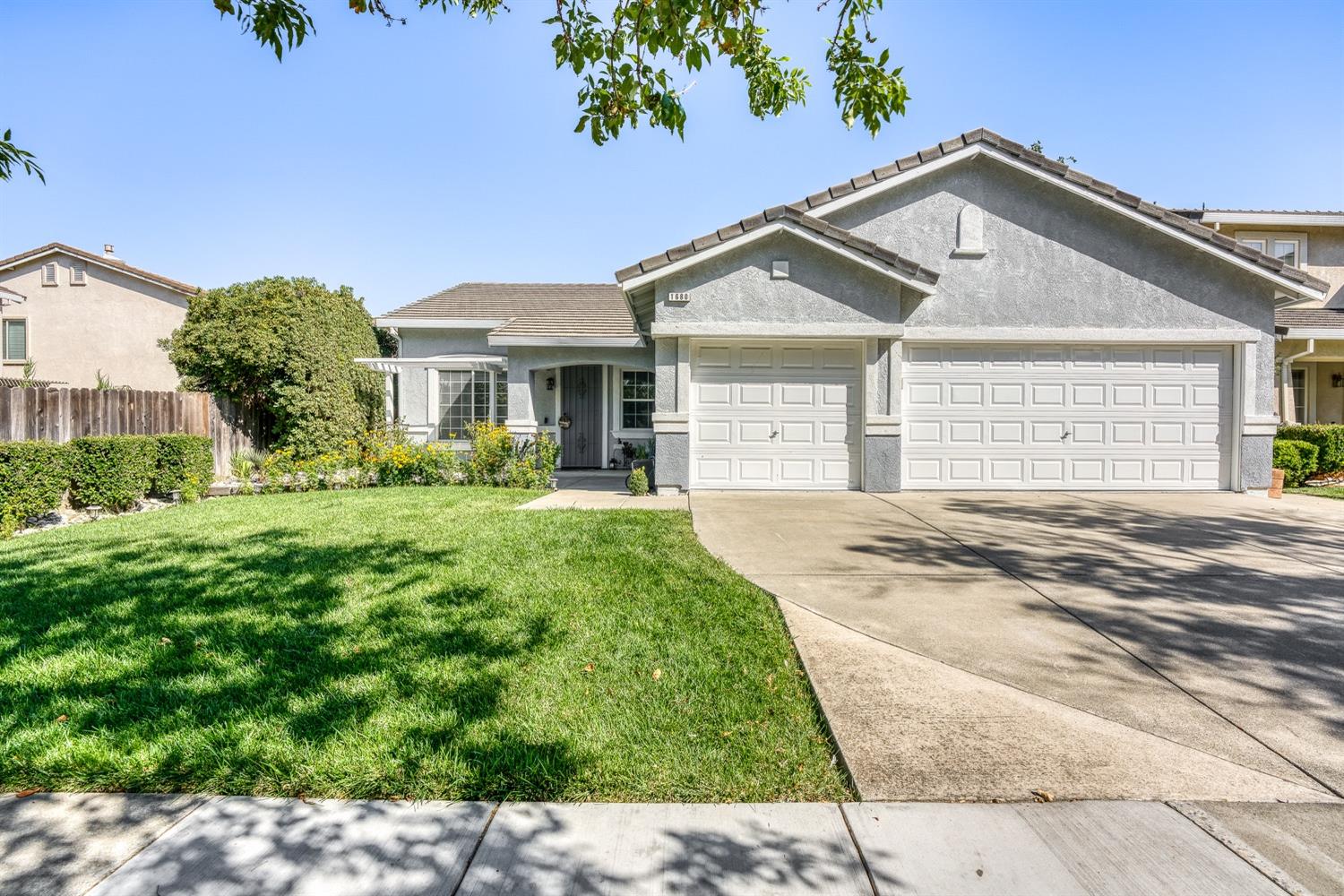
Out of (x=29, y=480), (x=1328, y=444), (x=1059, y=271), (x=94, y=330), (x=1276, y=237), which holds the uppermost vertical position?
(x=1276, y=237)

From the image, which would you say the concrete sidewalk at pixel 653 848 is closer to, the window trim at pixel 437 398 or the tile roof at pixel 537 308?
the tile roof at pixel 537 308

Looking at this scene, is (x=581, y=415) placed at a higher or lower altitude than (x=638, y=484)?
higher

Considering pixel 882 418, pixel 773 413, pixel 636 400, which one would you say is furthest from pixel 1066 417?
pixel 636 400

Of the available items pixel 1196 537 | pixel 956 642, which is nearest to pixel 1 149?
pixel 956 642

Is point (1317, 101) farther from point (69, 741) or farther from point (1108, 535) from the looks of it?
point (69, 741)

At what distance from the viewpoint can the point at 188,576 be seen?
5.71 meters

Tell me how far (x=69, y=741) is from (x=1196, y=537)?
383 inches

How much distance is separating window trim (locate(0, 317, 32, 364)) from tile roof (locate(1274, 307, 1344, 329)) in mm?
35670

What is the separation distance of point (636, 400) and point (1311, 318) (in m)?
16.0

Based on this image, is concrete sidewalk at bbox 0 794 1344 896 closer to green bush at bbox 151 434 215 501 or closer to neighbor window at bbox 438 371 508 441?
green bush at bbox 151 434 215 501

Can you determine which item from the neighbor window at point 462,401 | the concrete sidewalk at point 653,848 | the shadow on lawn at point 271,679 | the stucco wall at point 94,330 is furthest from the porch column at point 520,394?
the stucco wall at point 94,330

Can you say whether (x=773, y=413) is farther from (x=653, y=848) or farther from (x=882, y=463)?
(x=653, y=848)

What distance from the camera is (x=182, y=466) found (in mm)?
11633

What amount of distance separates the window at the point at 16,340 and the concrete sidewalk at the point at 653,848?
1071 inches
